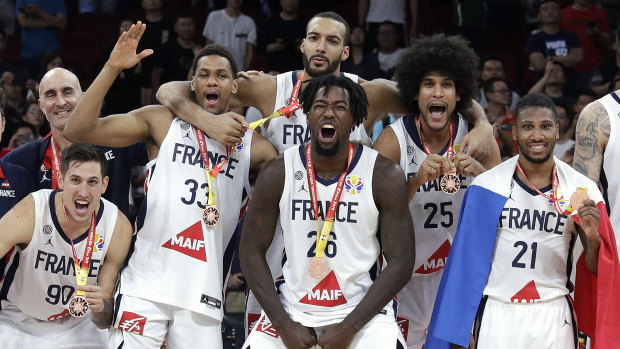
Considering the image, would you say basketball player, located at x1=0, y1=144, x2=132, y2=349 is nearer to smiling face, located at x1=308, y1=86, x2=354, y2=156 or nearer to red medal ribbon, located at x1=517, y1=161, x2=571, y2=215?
smiling face, located at x1=308, y1=86, x2=354, y2=156

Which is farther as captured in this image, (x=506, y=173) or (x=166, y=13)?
(x=166, y=13)

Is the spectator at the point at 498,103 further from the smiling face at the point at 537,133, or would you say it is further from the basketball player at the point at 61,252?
the basketball player at the point at 61,252

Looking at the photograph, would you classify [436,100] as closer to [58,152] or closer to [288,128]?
[288,128]

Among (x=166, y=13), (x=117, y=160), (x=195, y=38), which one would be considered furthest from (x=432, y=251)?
(x=166, y=13)

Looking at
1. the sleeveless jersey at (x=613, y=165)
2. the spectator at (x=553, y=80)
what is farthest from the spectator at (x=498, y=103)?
the sleeveless jersey at (x=613, y=165)

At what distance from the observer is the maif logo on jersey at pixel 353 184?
202 inches

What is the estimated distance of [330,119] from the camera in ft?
16.7

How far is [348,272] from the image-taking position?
5.04 m

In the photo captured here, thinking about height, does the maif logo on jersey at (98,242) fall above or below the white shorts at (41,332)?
above

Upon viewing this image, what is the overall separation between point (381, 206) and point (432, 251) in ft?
3.04

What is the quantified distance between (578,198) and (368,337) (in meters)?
1.38

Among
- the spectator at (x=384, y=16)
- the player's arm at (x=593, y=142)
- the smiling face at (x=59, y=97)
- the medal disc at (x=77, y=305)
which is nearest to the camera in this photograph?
the medal disc at (x=77, y=305)

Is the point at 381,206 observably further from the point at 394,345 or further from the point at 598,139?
the point at 598,139

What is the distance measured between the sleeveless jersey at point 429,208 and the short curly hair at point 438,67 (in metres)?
0.19
